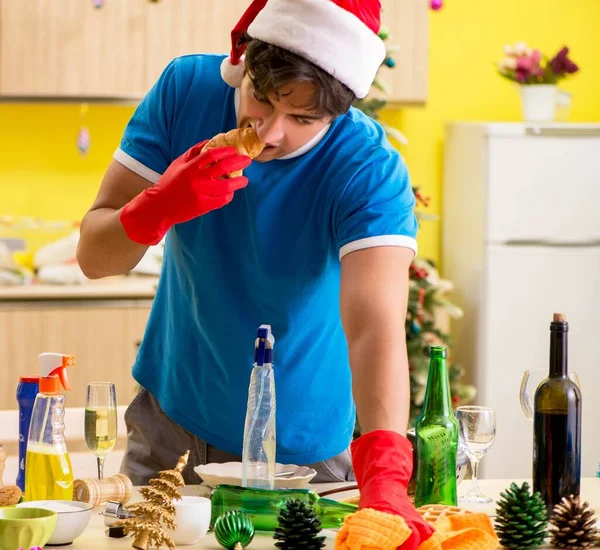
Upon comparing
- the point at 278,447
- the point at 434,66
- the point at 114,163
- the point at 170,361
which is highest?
the point at 434,66

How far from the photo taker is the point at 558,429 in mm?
1524

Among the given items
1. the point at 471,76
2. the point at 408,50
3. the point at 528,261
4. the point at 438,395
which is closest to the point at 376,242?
the point at 438,395

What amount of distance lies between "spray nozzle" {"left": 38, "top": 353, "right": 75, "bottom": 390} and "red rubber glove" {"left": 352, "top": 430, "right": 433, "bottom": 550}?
43 cm

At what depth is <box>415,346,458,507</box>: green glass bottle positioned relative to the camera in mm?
1521

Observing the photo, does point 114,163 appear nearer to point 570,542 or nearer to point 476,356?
point 570,542

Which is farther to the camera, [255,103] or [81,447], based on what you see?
[81,447]

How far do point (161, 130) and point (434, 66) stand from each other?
2854mm

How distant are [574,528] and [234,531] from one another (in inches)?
17.2

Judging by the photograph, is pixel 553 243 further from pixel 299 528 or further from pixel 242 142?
pixel 299 528

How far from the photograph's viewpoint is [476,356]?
407 centimetres

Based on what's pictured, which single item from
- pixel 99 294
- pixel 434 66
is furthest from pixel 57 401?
pixel 434 66

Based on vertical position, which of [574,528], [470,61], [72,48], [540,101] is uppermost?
[470,61]

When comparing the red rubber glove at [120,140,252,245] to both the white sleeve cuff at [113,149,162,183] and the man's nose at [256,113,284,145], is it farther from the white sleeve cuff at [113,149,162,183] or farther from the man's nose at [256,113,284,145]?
the white sleeve cuff at [113,149,162,183]

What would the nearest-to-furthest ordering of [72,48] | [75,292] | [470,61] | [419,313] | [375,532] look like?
[375,532] → [419,313] → [75,292] → [72,48] → [470,61]
